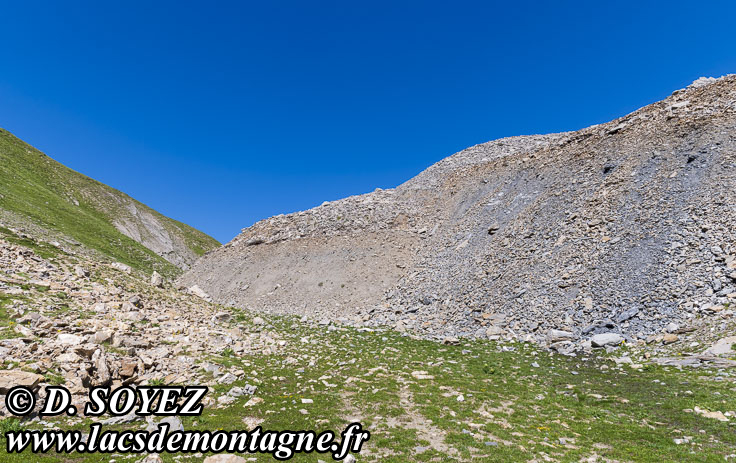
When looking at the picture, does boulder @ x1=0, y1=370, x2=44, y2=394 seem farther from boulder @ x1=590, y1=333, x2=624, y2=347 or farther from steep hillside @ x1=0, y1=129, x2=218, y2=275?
steep hillside @ x1=0, y1=129, x2=218, y2=275

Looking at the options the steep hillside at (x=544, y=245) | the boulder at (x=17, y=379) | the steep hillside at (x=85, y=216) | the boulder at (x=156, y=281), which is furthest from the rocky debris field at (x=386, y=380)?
the steep hillside at (x=85, y=216)

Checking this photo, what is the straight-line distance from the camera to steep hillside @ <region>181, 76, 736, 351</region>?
21641mm

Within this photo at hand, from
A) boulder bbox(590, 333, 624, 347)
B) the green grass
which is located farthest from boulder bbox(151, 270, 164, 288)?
boulder bbox(590, 333, 624, 347)

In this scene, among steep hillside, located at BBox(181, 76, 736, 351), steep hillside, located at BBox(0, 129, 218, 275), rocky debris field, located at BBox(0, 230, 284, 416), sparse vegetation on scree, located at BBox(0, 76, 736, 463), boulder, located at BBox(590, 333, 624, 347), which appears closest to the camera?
sparse vegetation on scree, located at BBox(0, 76, 736, 463)

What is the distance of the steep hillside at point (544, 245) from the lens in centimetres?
2164

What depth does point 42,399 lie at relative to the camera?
10.7 metres

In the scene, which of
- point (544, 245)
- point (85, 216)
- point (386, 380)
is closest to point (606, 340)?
point (544, 245)

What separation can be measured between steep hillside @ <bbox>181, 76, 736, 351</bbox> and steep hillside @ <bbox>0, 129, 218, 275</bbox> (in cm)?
1347

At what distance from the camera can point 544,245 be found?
31.1 metres

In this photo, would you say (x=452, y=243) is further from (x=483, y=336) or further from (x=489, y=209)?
(x=483, y=336)

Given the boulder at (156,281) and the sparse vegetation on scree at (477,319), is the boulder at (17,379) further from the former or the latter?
the boulder at (156,281)

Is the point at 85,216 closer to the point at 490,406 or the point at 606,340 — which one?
the point at 490,406

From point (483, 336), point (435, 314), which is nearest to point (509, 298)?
point (483, 336)

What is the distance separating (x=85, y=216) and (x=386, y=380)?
68490 millimetres
